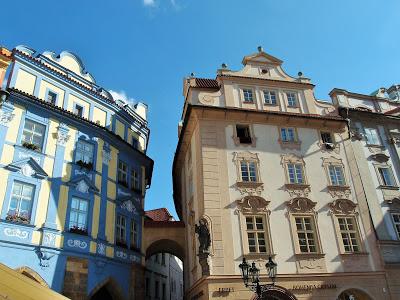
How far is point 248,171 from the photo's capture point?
65.8ft

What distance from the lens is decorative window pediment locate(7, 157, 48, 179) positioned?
55.9 ft

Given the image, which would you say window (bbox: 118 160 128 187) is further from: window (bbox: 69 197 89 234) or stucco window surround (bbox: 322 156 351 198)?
stucco window surround (bbox: 322 156 351 198)

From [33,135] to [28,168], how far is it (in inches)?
75.9

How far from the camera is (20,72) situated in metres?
18.9

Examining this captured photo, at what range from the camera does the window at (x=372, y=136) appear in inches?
940

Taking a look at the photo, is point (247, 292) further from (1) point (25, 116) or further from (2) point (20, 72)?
(2) point (20, 72)

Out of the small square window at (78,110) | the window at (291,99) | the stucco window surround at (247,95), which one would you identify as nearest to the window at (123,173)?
the small square window at (78,110)

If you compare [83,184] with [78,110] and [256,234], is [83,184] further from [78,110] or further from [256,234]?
[256,234]

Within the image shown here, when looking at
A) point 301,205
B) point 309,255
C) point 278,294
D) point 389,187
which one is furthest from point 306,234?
point 389,187

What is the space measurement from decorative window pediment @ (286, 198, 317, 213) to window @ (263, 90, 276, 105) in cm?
659

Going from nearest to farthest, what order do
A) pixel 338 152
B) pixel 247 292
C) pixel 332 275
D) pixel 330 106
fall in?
pixel 247 292
pixel 332 275
pixel 338 152
pixel 330 106

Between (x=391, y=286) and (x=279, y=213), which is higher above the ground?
(x=279, y=213)

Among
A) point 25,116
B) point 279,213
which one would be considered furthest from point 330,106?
point 25,116

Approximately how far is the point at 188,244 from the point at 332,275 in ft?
28.2
